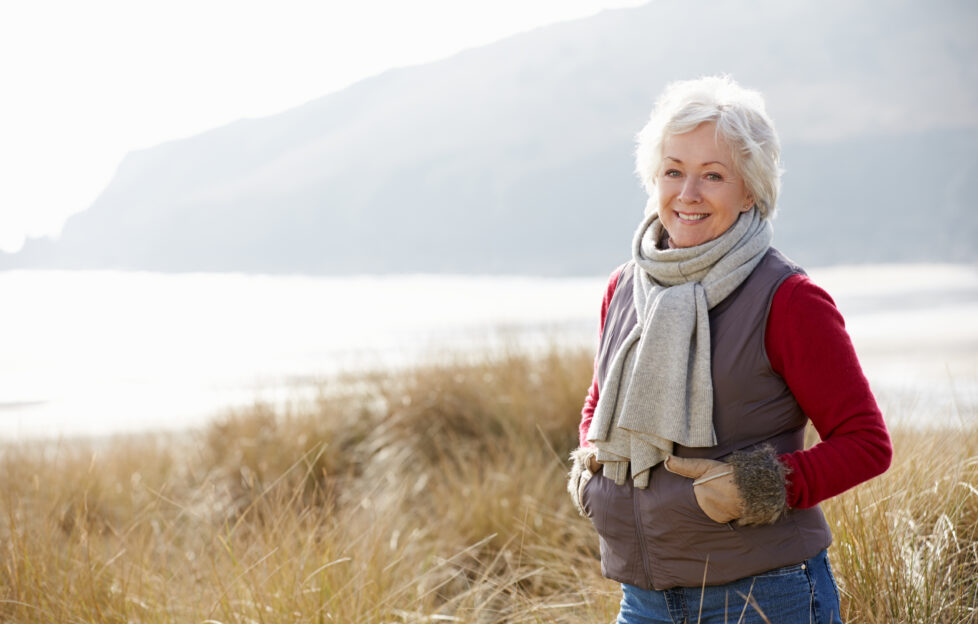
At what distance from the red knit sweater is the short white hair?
284 millimetres

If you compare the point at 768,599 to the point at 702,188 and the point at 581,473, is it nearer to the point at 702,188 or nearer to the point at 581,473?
the point at 581,473

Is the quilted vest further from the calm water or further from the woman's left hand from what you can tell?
the calm water

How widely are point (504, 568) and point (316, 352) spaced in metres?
23.8

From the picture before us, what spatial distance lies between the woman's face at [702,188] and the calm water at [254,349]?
216 cm

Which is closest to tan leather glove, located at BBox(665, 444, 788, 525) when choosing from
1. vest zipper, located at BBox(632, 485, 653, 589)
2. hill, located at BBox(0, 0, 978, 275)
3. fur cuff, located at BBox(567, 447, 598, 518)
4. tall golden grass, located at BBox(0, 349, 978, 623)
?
vest zipper, located at BBox(632, 485, 653, 589)

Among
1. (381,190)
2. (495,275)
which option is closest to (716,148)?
(495,275)

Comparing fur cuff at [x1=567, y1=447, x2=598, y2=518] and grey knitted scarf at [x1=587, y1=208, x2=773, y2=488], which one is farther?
fur cuff at [x1=567, y1=447, x2=598, y2=518]

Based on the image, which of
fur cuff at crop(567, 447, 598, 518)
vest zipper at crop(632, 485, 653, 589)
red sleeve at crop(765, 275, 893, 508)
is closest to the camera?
red sleeve at crop(765, 275, 893, 508)

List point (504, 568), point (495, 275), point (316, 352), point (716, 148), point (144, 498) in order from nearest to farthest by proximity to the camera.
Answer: point (716, 148)
point (504, 568)
point (144, 498)
point (316, 352)
point (495, 275)

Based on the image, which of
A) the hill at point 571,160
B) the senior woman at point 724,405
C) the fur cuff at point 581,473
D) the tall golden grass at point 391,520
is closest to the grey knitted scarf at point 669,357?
the senior woman at point 724,405

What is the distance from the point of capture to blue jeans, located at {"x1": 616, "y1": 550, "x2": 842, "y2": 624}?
2123 millimetres

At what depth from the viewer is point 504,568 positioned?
4.58 meters

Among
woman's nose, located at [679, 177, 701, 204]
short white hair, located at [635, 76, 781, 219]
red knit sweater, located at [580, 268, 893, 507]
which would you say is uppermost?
short white hair, located at [635, 76, 781, 219]

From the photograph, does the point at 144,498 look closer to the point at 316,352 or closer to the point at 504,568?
the point at 504,568
